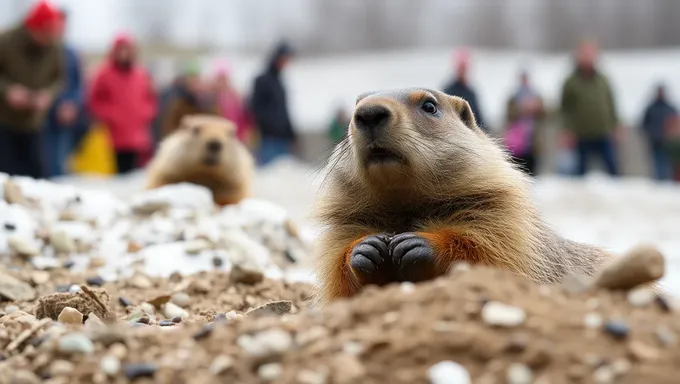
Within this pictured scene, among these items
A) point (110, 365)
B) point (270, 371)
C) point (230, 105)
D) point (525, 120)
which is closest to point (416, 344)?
point (270, 371)

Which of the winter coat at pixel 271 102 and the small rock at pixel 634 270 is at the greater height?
the small rock at pixel 634 270

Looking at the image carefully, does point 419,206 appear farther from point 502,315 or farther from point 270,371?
point 270,371

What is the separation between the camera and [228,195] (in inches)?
362

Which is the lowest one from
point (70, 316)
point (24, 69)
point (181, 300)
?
point (181, 300)

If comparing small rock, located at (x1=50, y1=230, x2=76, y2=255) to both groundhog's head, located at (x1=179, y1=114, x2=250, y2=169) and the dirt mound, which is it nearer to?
groundhog's head, located at (x1=179, y1=114, x2=250, y2=169)

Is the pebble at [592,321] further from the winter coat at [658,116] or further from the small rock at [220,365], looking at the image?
the winter coat at [658,116]

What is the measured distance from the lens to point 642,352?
2496 millimetres

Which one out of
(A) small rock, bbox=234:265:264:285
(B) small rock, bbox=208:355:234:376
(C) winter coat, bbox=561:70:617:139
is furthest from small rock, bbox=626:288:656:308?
(C) winter coat, bbox=561:70:617:139

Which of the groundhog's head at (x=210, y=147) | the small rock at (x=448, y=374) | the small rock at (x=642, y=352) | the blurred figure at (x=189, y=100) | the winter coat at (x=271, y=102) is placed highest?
the small rock at (x=642, y=352)

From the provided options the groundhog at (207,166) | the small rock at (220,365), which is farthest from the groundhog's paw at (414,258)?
the groundhog at (207,166)

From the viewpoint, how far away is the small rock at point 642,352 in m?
2.48

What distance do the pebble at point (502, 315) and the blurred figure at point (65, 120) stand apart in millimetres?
10638

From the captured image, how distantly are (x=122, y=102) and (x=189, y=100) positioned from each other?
1.42 meters

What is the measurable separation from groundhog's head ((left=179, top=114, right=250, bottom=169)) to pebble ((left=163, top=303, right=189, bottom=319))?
4295 millimetres
